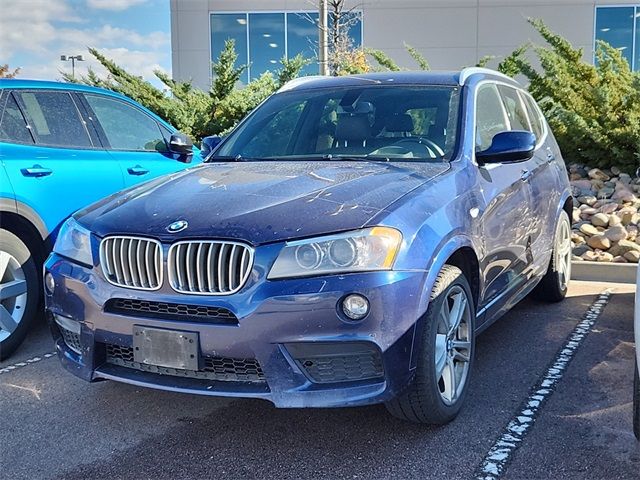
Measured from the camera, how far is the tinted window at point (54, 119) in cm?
479

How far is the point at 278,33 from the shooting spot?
1939cm

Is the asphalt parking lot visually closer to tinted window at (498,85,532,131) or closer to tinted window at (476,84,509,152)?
tinted window at (476,84,509,152)

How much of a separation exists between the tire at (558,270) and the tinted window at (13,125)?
12.7 ft

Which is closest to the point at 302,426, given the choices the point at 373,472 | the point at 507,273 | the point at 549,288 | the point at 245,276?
the point at 373,472

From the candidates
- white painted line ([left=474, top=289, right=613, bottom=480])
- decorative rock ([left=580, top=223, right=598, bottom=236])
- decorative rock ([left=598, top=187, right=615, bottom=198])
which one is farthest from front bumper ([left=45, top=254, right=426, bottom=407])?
decorative rock ([left=598, top=187, right=615, bottom=198])

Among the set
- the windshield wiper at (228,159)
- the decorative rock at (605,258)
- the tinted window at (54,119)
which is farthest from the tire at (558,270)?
the tinted window at (54,119)

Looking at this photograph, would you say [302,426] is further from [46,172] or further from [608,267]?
[608,267]

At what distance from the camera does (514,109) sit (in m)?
4.93

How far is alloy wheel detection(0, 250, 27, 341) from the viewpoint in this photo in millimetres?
4379

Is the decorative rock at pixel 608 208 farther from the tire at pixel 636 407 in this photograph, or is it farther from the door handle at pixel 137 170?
the tire at pixel 636 407

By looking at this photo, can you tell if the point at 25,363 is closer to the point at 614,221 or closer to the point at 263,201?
the point at 263,201

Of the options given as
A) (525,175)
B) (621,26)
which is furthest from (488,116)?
(621,26)

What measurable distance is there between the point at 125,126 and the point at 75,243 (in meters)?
2.53

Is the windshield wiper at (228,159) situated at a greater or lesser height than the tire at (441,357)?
greater
